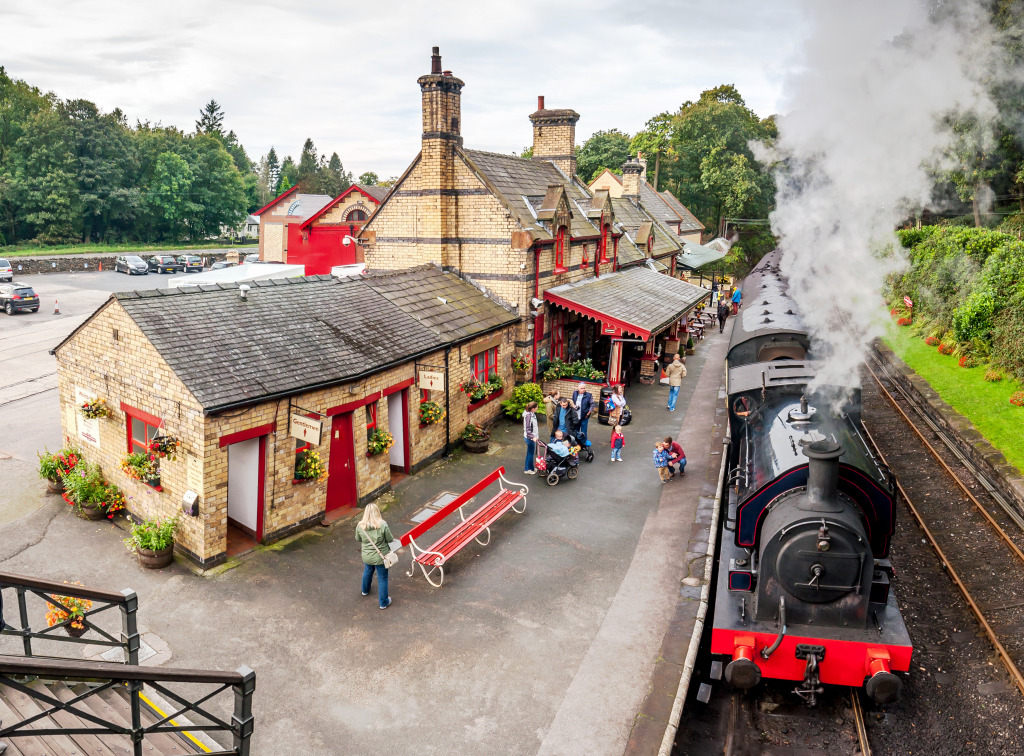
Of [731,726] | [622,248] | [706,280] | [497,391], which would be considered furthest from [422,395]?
[706,280]

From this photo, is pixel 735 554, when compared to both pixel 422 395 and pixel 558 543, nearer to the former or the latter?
pixel 558 543

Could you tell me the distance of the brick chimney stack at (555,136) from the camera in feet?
79.7

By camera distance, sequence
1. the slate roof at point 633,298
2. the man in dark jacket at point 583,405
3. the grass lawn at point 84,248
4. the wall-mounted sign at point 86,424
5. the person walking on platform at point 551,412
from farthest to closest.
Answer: the grass lawn at point 84,248
the slate roof at point 633,298
the person walking on platform at point 551,412
the man in dark jacket at point 583,405
the wall-mounted sign at point 86,424

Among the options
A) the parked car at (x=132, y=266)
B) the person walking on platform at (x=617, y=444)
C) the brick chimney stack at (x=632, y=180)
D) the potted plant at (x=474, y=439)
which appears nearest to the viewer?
the person walking on platform at (x=617, y=444)

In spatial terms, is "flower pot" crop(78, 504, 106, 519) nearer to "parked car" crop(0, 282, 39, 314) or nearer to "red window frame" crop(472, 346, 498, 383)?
"red window frame" crop(472, 346, 498, 383)

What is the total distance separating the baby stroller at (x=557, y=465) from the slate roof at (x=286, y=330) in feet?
11.0

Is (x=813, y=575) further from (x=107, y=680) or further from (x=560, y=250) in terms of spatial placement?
(x=560, y=250)

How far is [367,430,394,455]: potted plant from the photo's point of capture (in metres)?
12.6

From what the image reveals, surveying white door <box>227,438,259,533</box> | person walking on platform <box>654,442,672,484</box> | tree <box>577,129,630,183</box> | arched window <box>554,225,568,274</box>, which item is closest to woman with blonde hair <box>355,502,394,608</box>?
white door <box>227,438,259,533</box>

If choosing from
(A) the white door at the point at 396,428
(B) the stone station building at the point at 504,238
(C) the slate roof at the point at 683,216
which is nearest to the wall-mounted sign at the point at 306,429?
(A) the white door at the point at 396,428

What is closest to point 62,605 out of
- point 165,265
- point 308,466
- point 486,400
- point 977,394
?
point 308,466

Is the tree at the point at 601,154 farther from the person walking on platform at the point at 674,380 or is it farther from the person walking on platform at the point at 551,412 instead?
the person walking on platform at the point at 551,412

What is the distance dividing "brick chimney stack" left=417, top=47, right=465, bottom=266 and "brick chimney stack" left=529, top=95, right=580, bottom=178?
6985mm

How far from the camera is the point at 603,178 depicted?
50.1 meters
